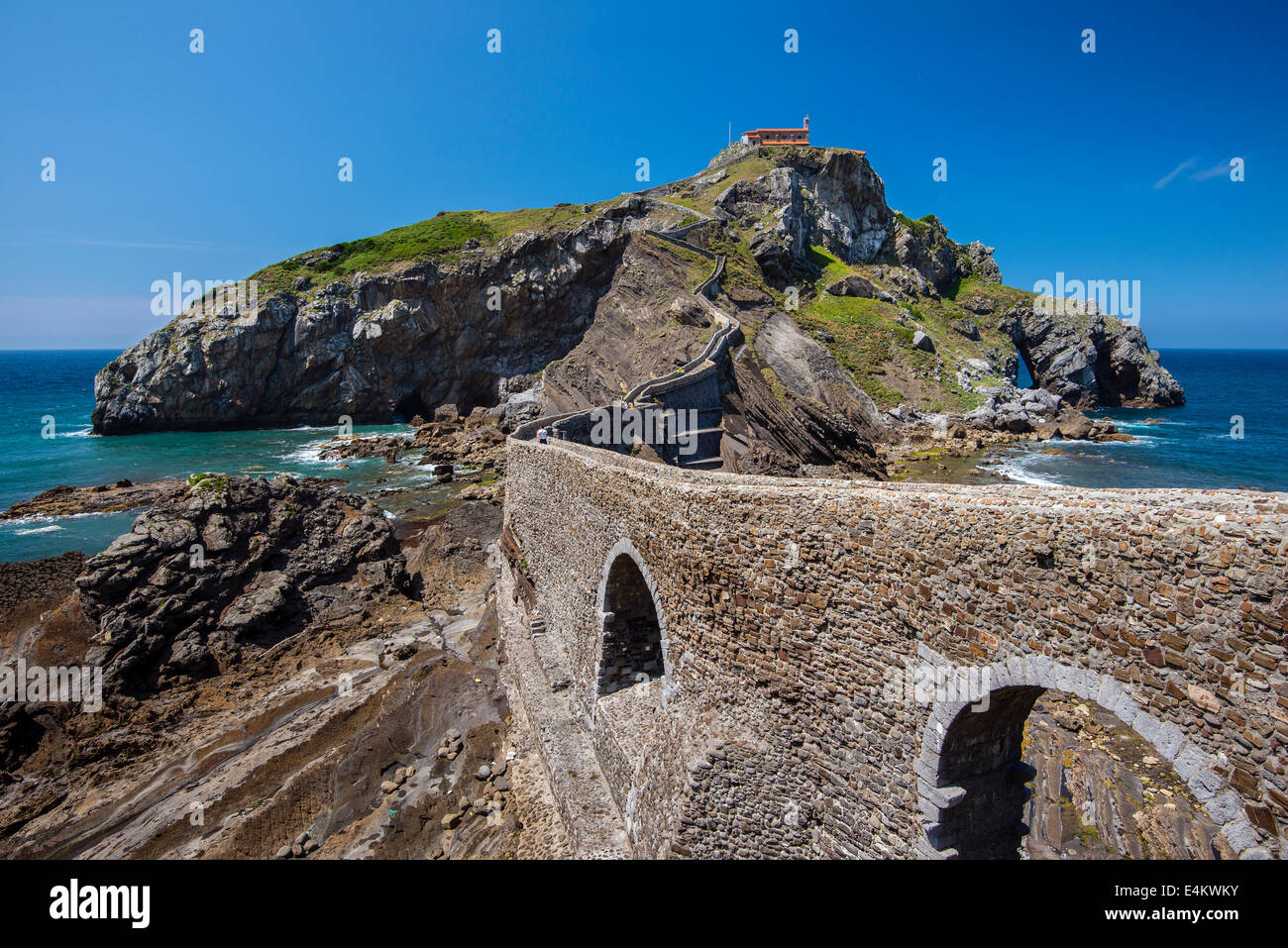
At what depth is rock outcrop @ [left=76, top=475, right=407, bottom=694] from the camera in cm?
1603

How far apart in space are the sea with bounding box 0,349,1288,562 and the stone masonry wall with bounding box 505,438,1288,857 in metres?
26.2

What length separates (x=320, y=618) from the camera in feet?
61.1

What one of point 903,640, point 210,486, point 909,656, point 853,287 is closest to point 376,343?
point 210,486

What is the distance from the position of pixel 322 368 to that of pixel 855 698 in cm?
6712

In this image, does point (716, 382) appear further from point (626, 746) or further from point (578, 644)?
point (626, 746)

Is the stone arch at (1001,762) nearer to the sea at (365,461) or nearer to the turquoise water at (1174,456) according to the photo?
the sea at (365,461)

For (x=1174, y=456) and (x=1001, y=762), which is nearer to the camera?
(x=1001, y=762)

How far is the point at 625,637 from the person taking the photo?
12164mm

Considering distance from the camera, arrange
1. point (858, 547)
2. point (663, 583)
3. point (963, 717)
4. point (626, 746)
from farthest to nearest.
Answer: point (626, 746) → point (663, 583) → point (858, 547) → point (963, 717)

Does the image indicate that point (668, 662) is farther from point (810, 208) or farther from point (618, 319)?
point (810, 208)

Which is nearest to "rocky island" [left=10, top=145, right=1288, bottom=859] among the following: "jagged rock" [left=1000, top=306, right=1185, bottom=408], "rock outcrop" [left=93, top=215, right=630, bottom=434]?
"rock outcrop" [left=93, top=215, right=630, bottom=434]

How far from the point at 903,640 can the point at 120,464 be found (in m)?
57.9
